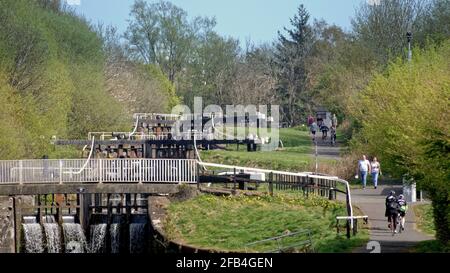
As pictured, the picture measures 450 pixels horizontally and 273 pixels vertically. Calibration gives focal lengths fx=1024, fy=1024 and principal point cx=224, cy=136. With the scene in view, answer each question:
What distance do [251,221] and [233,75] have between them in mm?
72781

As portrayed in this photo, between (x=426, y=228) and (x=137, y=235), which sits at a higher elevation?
(x=426, y=228)

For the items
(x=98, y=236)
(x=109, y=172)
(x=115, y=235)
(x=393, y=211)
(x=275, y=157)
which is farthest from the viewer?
(x=275, y=157)

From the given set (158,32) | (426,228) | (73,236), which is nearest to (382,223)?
(426,228)

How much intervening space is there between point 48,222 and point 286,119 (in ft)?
198

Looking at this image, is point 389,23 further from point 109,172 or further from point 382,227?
point 382,227

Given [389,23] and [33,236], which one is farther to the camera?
[389,23]

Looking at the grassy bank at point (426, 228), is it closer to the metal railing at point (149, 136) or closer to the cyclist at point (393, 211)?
the cyclist at point (393, 211)

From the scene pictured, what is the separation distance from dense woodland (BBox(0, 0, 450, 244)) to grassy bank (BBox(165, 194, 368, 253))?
2.50 m

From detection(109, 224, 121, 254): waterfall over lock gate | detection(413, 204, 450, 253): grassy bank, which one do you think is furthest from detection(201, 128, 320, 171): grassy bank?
detection(413, 204, 450, 253): grassy bank

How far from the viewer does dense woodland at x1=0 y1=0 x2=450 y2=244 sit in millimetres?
28062

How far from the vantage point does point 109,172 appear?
39.4m

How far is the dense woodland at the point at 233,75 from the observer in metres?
28.1

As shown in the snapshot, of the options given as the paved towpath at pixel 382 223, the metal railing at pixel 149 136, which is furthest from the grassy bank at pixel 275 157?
the paved towpath at pixel 382 223

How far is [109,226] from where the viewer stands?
132 feet
